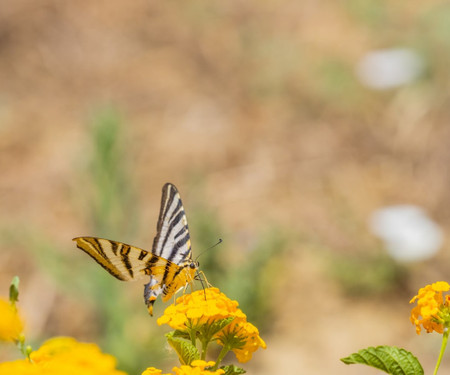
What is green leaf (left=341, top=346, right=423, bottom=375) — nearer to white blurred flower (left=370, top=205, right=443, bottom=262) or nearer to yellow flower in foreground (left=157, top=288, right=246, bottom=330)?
yellow flower in foreground (left=157, top=288, right=246, bottom=330)

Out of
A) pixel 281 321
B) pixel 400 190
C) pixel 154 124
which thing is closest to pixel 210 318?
pixel 281 321

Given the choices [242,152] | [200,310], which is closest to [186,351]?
[200,310]

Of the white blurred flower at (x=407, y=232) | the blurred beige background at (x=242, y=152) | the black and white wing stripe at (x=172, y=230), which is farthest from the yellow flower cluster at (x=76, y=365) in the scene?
the white blurred flower at (x=407, y=232)

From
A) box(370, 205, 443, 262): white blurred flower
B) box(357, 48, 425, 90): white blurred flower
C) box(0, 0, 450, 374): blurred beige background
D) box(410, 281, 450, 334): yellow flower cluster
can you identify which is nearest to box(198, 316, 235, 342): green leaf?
box(410, 281, 450, 334): yellow flower cluster

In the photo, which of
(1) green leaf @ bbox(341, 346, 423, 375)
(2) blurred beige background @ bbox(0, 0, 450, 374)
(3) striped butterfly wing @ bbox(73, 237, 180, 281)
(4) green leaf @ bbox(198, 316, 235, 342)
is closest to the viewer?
(1) green leaf @ bbox(341, 346, 423, 375)

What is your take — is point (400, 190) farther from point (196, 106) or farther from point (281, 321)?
point (196, 106)

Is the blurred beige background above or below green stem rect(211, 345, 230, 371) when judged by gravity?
above

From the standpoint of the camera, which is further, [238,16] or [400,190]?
[238,16]
